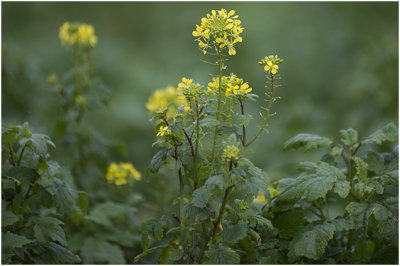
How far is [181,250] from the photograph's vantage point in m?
1.53

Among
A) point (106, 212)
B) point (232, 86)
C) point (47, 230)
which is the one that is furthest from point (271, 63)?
point (106, 212)

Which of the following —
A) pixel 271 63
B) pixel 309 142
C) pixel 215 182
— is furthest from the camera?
pixel 309 142

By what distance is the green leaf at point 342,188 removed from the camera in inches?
59.9

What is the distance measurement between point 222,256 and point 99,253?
820 mm

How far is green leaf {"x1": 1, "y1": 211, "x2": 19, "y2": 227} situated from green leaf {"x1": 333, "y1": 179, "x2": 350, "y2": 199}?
1.05 meters

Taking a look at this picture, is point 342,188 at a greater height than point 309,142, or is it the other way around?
point 309,142

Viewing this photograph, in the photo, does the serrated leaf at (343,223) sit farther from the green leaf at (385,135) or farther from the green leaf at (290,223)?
the green leaf at (385,135)

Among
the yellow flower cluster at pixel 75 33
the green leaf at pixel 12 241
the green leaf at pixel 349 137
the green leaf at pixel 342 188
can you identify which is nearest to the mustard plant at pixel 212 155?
the green leaf at pixel 342 188

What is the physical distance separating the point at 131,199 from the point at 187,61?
3.06 m

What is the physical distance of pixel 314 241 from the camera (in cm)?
154

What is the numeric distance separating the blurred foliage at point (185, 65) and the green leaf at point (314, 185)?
1.03 meters

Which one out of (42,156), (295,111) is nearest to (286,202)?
(42,156)

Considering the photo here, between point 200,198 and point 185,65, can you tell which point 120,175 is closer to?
point 200,198

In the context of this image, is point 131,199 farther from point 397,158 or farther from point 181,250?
point 397,158
